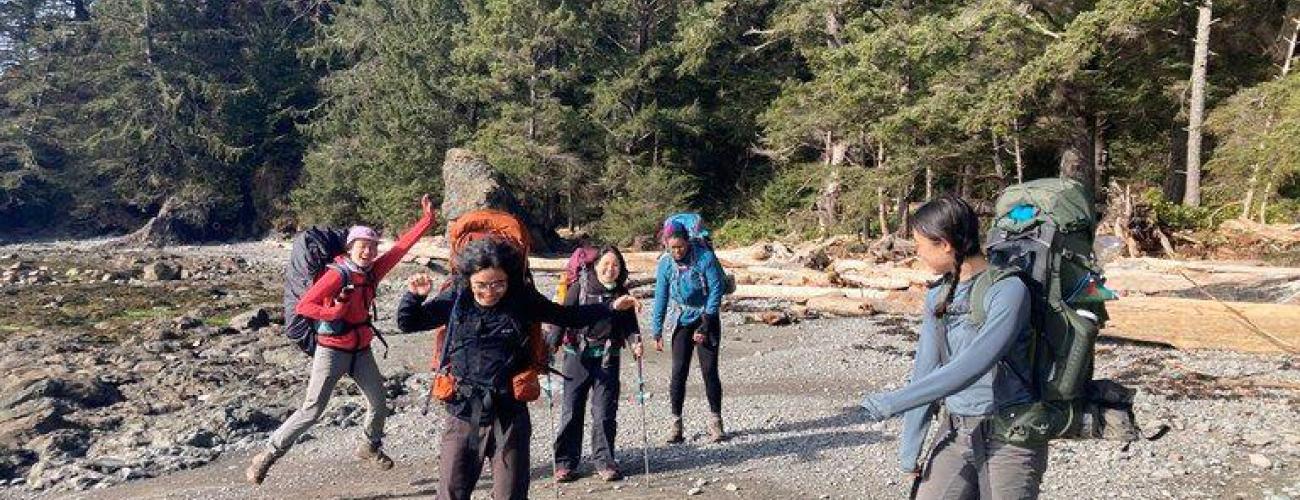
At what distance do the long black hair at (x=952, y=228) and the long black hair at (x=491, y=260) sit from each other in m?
1.99

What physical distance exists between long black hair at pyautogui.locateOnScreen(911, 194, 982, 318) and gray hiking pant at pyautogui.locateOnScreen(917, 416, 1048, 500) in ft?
1.56

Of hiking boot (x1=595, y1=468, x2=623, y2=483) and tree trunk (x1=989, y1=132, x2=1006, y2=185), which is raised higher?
tree trunk (x1=989, y1=132, x2=1006, y2=185)

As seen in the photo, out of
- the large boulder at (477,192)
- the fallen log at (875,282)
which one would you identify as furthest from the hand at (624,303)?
the large boulder at (477,192)

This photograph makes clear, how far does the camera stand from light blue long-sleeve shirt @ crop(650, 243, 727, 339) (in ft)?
22.7

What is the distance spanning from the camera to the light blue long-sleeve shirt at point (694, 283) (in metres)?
6.93

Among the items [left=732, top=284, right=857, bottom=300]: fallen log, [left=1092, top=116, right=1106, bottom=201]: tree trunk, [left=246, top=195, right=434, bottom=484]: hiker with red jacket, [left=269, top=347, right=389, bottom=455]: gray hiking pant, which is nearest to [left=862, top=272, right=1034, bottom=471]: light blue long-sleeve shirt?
[left=246, top=195, right=434, bottom=484]: hiker with red jacket

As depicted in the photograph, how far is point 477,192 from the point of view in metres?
29.4

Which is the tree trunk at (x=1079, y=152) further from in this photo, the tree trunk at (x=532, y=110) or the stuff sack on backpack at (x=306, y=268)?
the tree trunk at (x=532, y=110)

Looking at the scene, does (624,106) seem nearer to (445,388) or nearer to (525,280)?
(525,280)

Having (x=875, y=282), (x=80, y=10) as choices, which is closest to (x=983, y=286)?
(x=875, y=282)

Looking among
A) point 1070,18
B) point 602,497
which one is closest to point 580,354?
point 602,497

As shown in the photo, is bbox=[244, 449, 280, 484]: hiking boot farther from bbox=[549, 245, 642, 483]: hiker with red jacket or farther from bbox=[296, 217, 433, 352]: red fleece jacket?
bbox=[549, 245, 642, 483]: hiker with red jacket

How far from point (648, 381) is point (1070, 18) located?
1471 cm

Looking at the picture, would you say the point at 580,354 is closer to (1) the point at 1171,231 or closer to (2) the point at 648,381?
(2) the point at 648,381
